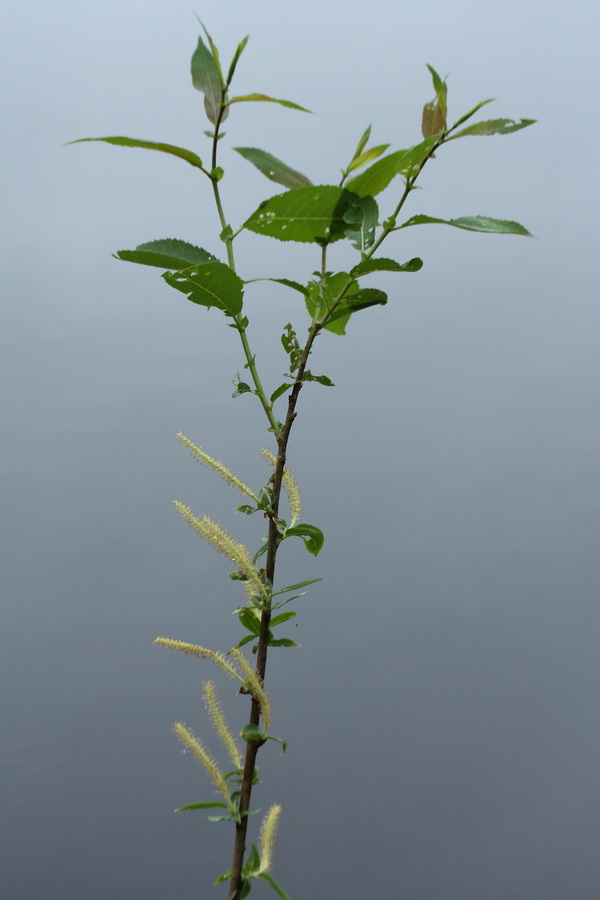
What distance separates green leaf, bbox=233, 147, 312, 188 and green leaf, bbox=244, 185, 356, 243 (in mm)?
41

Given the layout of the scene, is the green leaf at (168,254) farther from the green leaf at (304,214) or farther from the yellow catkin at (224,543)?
the yellow catkin at (224,543)

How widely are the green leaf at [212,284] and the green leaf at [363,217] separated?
0.08 meters

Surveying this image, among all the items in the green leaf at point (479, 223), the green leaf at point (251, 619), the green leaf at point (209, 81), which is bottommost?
the green leaf at point (251, 619)

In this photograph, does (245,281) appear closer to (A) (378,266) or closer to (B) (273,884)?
(A) (378,266)

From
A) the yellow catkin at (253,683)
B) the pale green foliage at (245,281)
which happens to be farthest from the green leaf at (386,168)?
the yellow catkin at (253,683)

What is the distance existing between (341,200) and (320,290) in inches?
2.2

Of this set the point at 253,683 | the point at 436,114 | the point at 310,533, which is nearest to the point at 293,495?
the point at 310,533

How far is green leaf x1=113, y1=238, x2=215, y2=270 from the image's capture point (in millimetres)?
481

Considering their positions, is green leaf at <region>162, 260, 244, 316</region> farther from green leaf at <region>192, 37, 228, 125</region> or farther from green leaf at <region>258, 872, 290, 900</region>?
green leaf at <region>258, 872, 290, 900</region>

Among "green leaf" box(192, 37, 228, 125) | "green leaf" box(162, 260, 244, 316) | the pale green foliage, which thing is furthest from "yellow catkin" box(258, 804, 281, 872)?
"green leaf" box(192, 37, 228, 125)

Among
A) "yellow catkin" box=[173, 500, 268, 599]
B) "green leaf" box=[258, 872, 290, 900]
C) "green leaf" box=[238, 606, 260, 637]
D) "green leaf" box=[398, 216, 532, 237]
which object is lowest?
"green leaf" box=[258, 872, 290, 900]

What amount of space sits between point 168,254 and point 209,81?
0.11 meters

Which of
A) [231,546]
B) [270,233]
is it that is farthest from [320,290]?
[231,546]

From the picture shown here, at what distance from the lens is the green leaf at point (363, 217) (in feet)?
1.69
